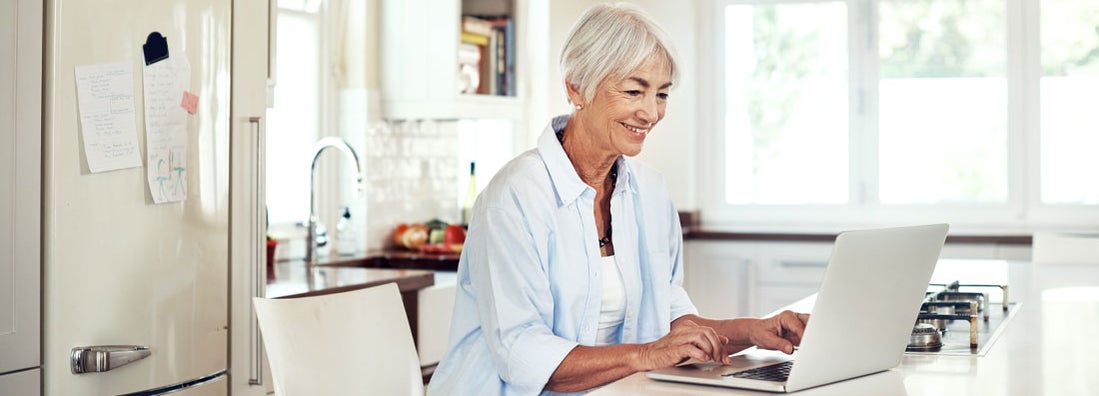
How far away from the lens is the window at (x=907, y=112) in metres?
5.44

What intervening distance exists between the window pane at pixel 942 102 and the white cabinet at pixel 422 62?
90.7 inches

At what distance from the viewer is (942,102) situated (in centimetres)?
563

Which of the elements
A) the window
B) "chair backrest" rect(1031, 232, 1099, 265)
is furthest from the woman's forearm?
the window

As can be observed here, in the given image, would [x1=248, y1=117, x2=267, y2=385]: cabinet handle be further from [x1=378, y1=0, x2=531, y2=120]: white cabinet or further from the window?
the window

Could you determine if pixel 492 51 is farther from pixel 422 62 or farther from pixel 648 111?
pixel 648 111

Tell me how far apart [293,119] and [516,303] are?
2395 millimetres

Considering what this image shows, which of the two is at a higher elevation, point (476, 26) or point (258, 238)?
point (476, 26)

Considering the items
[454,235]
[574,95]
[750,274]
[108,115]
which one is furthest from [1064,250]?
[108,115]

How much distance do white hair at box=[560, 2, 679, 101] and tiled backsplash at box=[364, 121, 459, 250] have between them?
2370 mm

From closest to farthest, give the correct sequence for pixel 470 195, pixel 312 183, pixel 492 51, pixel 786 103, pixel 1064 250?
pixel 312 183
pixel 1064 250
pixel 492 51
pixel 470 195
pixel 786 103

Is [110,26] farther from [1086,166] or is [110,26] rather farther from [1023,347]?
[1086,166]

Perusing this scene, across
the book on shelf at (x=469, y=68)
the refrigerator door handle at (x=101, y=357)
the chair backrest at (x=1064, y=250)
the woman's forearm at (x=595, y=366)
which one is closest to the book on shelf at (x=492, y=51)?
the book on shelf at (x=469, y=68)

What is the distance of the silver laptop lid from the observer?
5.12ft

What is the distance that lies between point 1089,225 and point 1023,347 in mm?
3714
